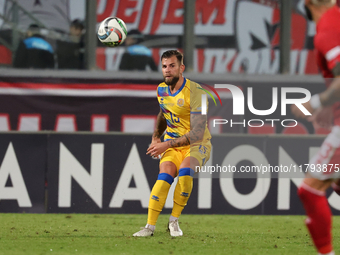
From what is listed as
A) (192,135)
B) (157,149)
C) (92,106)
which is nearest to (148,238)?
(157,149)

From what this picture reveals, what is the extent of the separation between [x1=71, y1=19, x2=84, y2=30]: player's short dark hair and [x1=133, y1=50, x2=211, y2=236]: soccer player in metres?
4.13

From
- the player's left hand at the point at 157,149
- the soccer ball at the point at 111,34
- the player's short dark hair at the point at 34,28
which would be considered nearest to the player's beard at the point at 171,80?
the player's left hand at the point at 157,149

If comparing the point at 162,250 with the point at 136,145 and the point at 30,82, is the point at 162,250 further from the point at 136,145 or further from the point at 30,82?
the point at 30,82

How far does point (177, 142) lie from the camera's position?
6.45 meters

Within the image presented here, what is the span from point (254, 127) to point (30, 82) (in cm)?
395

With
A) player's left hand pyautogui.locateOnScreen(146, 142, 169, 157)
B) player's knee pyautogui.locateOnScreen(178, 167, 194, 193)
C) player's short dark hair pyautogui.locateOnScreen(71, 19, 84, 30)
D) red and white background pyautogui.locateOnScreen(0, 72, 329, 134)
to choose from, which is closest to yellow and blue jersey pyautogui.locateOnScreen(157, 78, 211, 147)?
player's left hand pyautogui.locateOnScreen(146, 142, 169, 157)

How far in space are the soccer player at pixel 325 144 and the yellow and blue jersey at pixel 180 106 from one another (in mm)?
2419

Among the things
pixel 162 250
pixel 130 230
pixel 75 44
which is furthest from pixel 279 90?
pixel 162 250

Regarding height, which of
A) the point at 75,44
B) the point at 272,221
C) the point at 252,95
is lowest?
the point at 272,221

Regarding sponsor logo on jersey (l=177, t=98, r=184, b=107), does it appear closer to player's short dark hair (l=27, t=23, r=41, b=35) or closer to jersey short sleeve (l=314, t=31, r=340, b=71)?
jersey short sleeve (l=314, t=31, r=340, b=71)

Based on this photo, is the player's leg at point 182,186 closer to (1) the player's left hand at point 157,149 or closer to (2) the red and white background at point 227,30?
(1) the player's left hand at point 157,149

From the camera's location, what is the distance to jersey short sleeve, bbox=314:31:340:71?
405 centimetres

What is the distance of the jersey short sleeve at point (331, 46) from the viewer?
4.05m

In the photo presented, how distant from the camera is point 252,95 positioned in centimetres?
1003
